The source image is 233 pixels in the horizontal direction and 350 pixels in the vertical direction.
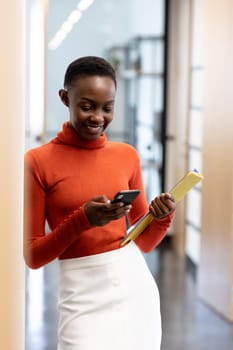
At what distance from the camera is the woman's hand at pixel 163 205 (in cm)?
137

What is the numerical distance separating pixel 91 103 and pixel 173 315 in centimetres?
270

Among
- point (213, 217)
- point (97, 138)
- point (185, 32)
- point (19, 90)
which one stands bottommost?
point (213, 217)

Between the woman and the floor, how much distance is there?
58.6 inches

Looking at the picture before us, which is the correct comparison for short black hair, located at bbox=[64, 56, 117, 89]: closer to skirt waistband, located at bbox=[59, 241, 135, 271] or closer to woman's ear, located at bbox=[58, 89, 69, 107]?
woman's ear, located at bbox=[58, 89, 69, 107]

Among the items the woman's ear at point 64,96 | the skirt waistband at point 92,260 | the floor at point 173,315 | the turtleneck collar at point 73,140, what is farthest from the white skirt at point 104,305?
the floor at point 173,315

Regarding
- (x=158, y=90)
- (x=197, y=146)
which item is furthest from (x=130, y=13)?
(x=197, y=146)

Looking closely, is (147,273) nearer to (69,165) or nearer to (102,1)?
(69,165)

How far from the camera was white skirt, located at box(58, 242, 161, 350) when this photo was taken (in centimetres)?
137

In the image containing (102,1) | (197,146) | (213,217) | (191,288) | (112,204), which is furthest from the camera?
(102,1)

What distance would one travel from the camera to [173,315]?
12.6 feet

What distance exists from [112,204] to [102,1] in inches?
191

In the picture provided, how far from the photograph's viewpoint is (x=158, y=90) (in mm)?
5945

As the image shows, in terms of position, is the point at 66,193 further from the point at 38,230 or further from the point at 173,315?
the point at 173,315

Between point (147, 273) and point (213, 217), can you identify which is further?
point (213, 217)
